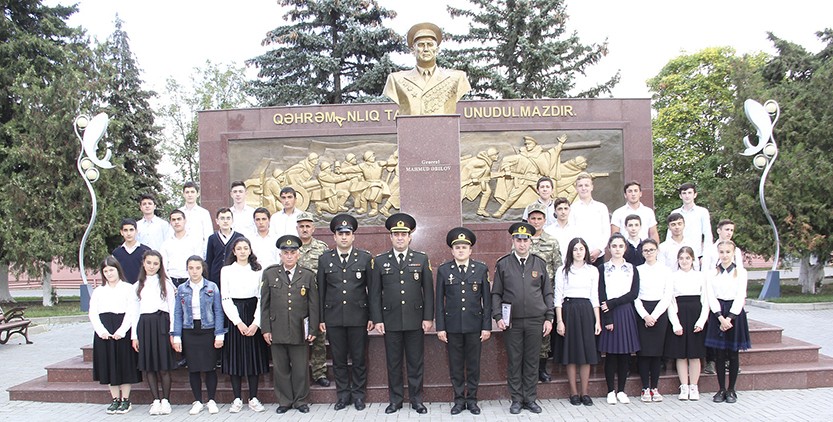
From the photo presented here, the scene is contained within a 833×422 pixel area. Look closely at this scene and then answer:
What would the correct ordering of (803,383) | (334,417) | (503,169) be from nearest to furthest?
(334,417)
(803,383)
(503,169)

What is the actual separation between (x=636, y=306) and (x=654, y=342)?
35cm

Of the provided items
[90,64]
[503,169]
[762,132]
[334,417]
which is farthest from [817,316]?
[90,64]

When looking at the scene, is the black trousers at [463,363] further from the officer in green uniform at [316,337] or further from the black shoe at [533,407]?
the officer in green uniform at [316,337]

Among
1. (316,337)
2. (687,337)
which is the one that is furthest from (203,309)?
(687,337)

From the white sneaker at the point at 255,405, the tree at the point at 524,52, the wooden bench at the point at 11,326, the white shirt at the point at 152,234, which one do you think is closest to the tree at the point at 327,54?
the tree at the point at 524,52

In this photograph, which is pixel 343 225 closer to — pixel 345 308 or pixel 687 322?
pixel 345 308

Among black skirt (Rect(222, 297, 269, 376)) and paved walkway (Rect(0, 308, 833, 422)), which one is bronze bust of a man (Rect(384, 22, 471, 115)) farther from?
paved walkway (Rect(0, 308, 833, 422))

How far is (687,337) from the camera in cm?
567

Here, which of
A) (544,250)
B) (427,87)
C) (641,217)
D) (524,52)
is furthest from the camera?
(524,52)

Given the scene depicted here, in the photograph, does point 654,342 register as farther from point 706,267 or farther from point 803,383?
point 803,383

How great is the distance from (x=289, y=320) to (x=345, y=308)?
50cm

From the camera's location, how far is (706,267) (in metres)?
6.03

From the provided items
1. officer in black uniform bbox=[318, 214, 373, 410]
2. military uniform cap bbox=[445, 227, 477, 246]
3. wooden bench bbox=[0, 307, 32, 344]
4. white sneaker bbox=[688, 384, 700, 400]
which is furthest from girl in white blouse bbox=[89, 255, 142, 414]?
wooden bench bbox=[0, 307, 32, 344]

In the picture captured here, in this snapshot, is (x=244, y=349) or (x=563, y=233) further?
(x=563, y=233)
